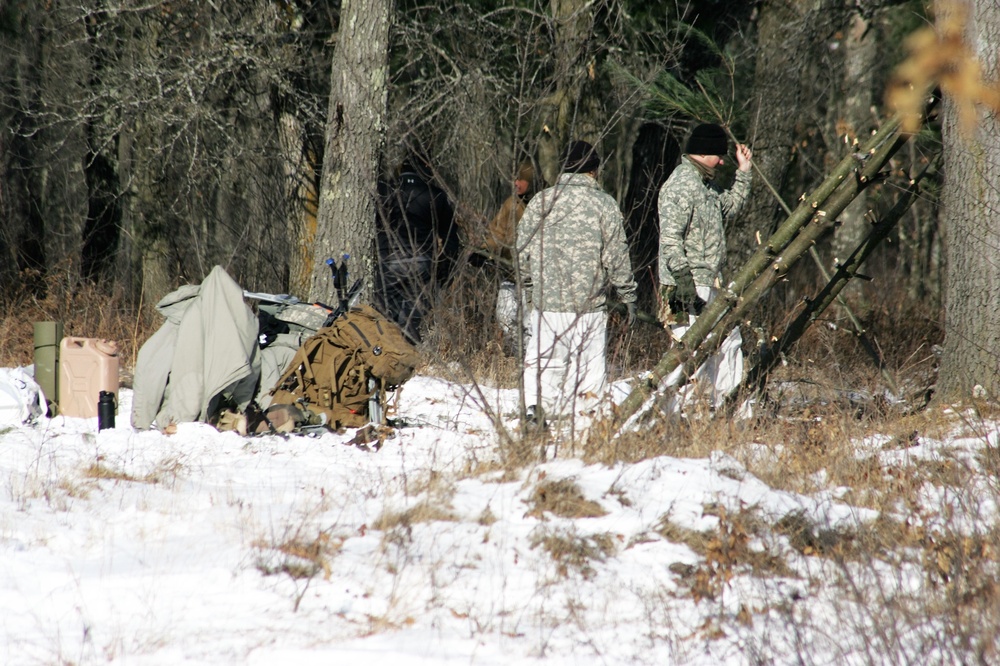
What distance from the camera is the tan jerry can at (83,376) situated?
6836 millimetres

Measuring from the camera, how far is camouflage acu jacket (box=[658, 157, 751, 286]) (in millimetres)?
6355

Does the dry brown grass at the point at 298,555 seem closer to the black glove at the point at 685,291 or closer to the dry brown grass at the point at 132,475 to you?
the dry brown grass at the point at 132,475

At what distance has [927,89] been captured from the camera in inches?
224

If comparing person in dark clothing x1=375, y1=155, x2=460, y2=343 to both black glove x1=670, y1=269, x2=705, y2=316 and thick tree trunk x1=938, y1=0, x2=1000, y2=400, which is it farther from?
thick tree trunk x1=938, y1=0, x2=1000, y2=400

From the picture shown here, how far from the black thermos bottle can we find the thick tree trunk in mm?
5168

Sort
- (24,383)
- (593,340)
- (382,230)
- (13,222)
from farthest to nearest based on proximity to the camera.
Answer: (13,222) → (382,230) → (24,383) → (593,340)

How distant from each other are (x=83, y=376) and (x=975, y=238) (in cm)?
580

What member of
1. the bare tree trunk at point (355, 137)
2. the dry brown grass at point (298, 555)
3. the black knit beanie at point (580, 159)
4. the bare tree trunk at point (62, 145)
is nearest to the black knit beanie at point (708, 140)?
the black knit beanie at point (580, 159)

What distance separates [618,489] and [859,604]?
4.36 feet

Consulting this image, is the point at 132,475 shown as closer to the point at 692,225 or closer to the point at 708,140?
→ the point at 692,225

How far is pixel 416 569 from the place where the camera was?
4.13 m

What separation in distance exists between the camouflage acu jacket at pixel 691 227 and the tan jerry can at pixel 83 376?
12.0 ft

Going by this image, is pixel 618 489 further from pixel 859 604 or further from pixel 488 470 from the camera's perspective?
pixel 859 604

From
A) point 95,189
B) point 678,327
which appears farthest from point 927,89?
point 95,189
